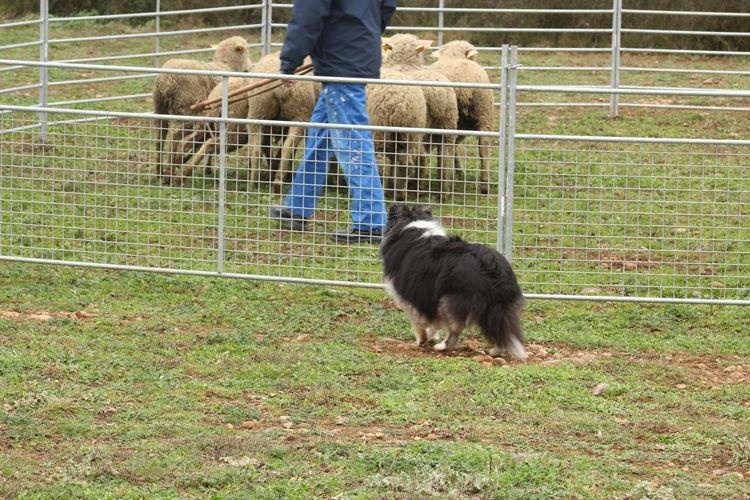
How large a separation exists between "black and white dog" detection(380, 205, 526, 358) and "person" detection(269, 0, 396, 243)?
1.31 m

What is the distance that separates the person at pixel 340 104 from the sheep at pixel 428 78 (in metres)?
1.60

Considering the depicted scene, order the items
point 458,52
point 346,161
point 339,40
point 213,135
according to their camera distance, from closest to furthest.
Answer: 1. point 346,161
2. point 339,40
3. point 213,135
4. point 458,52

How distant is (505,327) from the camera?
758 cm

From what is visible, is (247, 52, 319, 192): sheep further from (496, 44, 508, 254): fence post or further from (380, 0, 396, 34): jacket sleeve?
(496, 44, 508, 254): fence post

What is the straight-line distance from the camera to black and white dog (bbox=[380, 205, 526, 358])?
24.8 feet

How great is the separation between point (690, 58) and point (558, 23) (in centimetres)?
277

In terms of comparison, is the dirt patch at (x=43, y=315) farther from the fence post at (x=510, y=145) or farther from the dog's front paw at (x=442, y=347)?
the fence post at (x=510, y=145)

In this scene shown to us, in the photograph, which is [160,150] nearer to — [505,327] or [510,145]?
[510,145]

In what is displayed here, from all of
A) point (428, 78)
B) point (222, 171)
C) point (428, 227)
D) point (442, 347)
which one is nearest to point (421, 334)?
point (442, 347)

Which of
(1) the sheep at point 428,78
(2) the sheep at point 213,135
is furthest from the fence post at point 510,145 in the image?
(2) the sheep at point 213,135

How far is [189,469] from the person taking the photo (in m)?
5.73

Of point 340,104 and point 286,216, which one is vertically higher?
point 340,104

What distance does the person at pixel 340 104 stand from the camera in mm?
9648

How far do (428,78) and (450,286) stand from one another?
15.3ft
